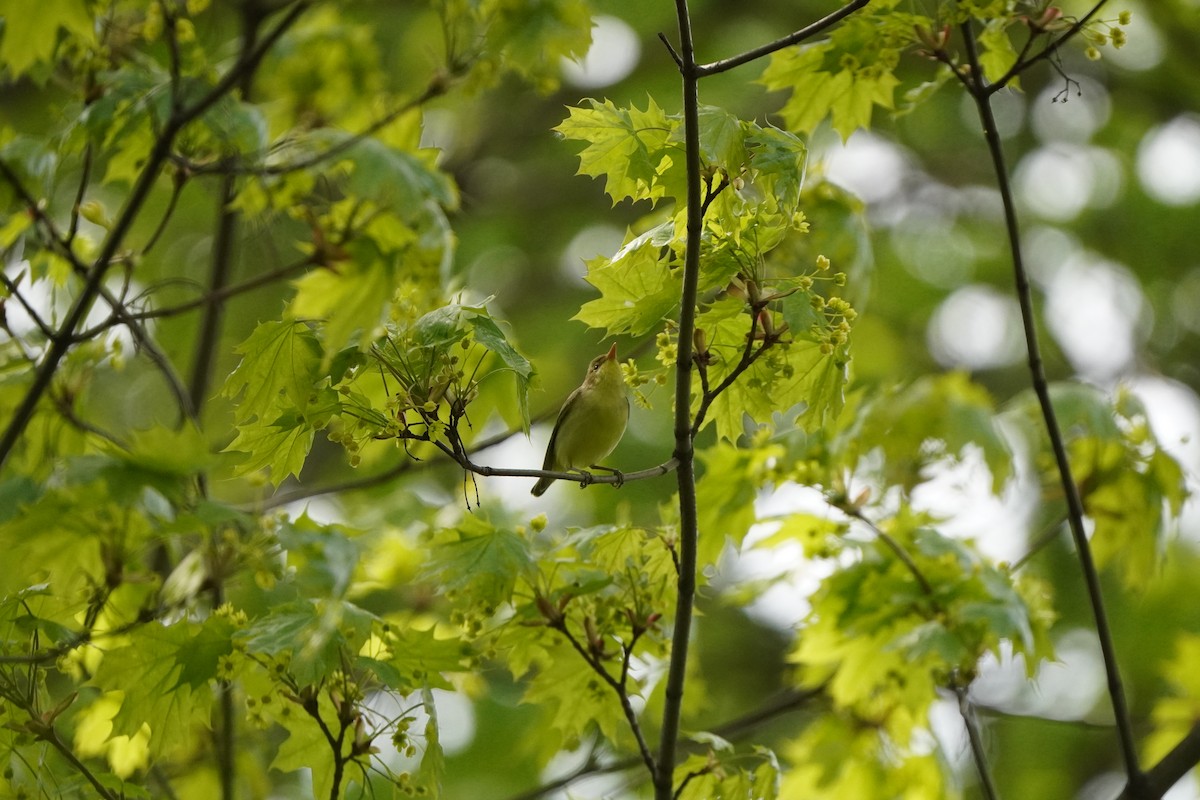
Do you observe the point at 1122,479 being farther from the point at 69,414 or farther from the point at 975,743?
the point at 69,414

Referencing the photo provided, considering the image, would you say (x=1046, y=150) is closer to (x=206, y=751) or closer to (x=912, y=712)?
(x=912, y=712)

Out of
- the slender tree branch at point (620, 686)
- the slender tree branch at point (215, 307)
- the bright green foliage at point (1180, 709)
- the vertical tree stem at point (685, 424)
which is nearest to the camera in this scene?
the vertical tree stem at point (685, 424)

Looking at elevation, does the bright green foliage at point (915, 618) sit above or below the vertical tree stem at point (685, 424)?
below

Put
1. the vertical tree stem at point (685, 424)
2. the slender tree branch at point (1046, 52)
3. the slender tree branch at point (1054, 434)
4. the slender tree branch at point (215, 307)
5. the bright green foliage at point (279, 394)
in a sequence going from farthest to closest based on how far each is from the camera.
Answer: the slender tree branch at point (215, 307)
the slender tree branch at point (1054, 434)
the slender tree branch at point (1046, 52)
the bright green foliage at point (279, 394)
the vertical tree stem at point (685, 424)

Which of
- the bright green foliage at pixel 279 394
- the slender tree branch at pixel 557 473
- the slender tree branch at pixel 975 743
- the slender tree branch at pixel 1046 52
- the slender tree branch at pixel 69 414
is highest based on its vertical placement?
the slender tree branch at pixel 1046 52

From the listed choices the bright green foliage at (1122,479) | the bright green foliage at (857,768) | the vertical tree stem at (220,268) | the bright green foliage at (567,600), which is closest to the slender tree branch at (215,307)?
the vertical tree stem at (220,268)

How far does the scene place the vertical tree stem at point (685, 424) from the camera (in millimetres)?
2494

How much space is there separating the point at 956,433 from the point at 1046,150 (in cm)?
641

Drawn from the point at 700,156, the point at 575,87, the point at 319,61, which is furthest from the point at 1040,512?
the point at 700,156

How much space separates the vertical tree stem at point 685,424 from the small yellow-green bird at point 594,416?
1.28 m

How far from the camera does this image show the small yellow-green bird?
13.7ft

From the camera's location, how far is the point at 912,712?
3.88m

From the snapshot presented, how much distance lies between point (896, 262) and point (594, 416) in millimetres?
7196

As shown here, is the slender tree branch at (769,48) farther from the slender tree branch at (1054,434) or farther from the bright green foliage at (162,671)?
the bright green foliage at (162,671)
